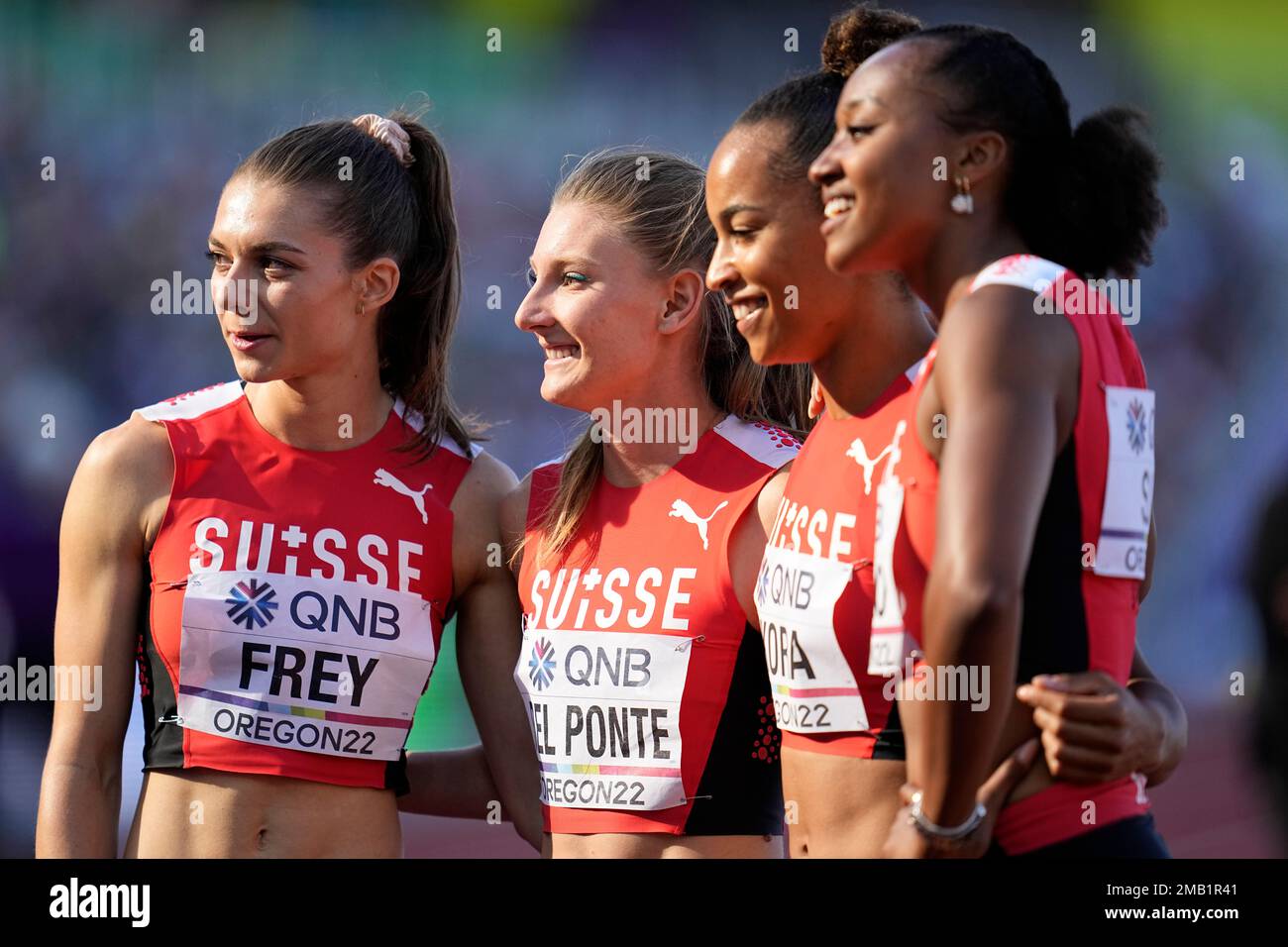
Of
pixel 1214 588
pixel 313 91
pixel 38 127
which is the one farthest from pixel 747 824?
pixel 38 127

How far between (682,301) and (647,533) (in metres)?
0.53

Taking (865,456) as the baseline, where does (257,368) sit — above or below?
above

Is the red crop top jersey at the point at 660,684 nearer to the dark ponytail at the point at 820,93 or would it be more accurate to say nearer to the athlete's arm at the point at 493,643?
the athlete's arm at the point at 493,643

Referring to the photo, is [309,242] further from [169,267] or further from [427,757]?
[169,267]

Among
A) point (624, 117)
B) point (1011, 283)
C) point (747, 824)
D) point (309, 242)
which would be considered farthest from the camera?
point (624, 117)

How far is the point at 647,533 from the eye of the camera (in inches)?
124

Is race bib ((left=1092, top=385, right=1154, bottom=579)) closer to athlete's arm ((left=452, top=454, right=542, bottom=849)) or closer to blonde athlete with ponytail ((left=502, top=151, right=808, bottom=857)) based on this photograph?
blonde athlete with ponytail ((left=502, top=151, right=808, bottom=857))

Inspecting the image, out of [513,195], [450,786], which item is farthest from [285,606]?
[513,195]

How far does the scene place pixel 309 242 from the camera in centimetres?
325

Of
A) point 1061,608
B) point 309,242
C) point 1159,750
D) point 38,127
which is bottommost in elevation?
point 1159,750

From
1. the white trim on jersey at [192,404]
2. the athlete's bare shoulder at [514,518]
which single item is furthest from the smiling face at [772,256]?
the white trim on jersey at [192,404]

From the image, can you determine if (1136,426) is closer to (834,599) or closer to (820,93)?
(834,599)

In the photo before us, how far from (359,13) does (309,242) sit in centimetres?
336

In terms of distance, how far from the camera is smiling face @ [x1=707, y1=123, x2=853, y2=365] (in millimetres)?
2693
